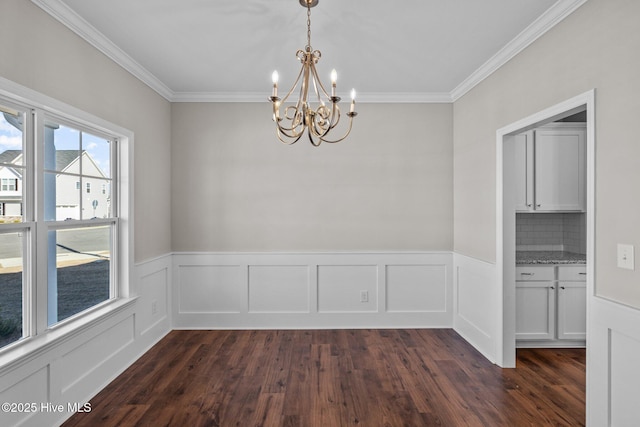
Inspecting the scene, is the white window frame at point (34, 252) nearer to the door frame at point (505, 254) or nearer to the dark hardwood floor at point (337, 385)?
the dark hardwood floor at point (337, 385)

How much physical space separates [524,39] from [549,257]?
7.09 ft

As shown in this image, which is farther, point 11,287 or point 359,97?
point 359,97

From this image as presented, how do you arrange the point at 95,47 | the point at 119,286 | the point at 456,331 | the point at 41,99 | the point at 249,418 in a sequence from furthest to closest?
the point at 456,331
the point at 119,286
the point at 95,47
the point at 249,418
the point at 41,99

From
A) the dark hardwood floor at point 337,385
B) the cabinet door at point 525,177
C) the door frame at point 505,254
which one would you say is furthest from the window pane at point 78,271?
the cabinet door at point 525,177

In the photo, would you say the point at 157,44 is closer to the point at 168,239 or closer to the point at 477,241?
the point at 168,239

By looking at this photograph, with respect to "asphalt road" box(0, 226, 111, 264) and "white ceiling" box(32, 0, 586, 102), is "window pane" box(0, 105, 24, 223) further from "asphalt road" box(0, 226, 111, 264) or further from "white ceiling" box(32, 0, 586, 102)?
"white ceiling" box(32, 0, 586, 102)

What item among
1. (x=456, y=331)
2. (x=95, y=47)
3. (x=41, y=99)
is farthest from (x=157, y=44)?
(x=456, y=331)

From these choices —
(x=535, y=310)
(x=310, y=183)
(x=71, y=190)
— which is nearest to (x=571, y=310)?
(x=535, y=310)

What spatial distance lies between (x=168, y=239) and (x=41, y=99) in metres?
2.19

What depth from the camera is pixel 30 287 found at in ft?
7.25

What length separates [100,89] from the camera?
2828 mm

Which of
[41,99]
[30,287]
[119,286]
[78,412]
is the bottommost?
[78,412]

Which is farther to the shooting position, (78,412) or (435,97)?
(435,97)

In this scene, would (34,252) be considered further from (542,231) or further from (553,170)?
(542,231)
